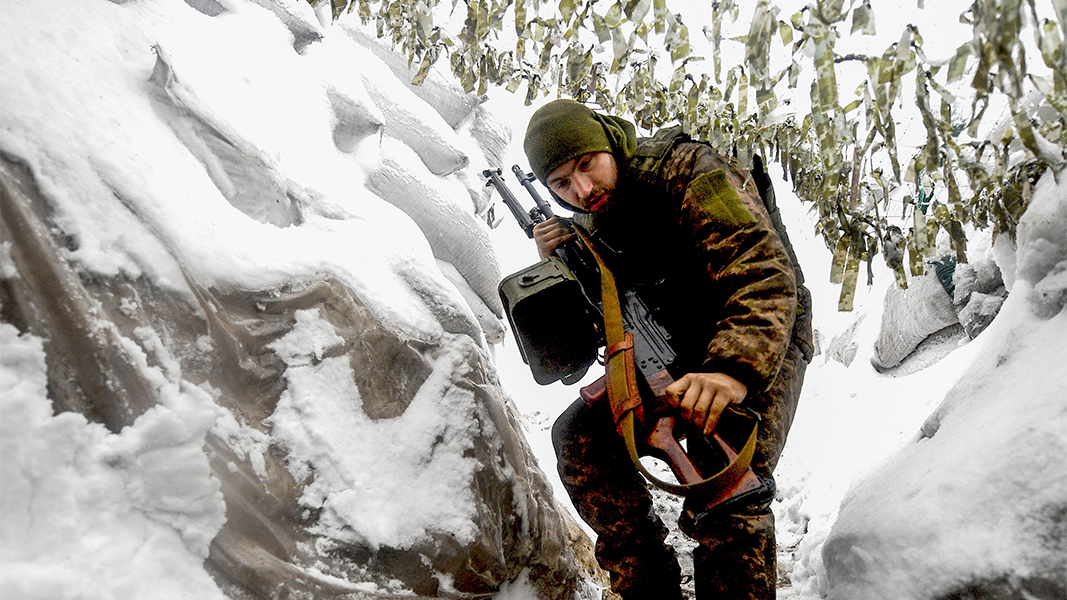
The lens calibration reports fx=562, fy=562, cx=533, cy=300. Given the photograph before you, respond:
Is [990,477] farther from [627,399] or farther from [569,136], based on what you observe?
[569,136]

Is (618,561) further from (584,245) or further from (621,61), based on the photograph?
(621,61)

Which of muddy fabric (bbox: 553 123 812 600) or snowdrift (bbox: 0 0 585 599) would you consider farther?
muddy fabric (bbox: 553 123 812 600)

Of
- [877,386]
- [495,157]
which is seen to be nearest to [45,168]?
[877,386]

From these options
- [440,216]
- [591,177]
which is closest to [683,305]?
[591,177]

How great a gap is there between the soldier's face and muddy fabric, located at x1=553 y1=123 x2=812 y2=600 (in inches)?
1.8

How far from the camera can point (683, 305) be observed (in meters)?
2.03

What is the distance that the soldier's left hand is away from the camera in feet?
4.93

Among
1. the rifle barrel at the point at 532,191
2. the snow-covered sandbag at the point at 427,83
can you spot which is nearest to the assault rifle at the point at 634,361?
the rifle barrel at the point at 532,191

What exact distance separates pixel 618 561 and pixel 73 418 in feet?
5.12

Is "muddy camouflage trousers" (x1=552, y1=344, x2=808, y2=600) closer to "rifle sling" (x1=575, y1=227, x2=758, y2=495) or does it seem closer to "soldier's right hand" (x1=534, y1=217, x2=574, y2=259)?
"rifle sling" (x1=575, y1=227, x2=758, y2=495)

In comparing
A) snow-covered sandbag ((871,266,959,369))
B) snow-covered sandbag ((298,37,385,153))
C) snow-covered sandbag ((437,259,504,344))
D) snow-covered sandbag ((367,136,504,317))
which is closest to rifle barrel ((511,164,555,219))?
snow-covered sandbag ((298,37,385,153))

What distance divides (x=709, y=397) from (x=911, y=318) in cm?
439

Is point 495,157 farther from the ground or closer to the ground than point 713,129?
closer to the ground

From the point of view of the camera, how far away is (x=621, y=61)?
2.08m
